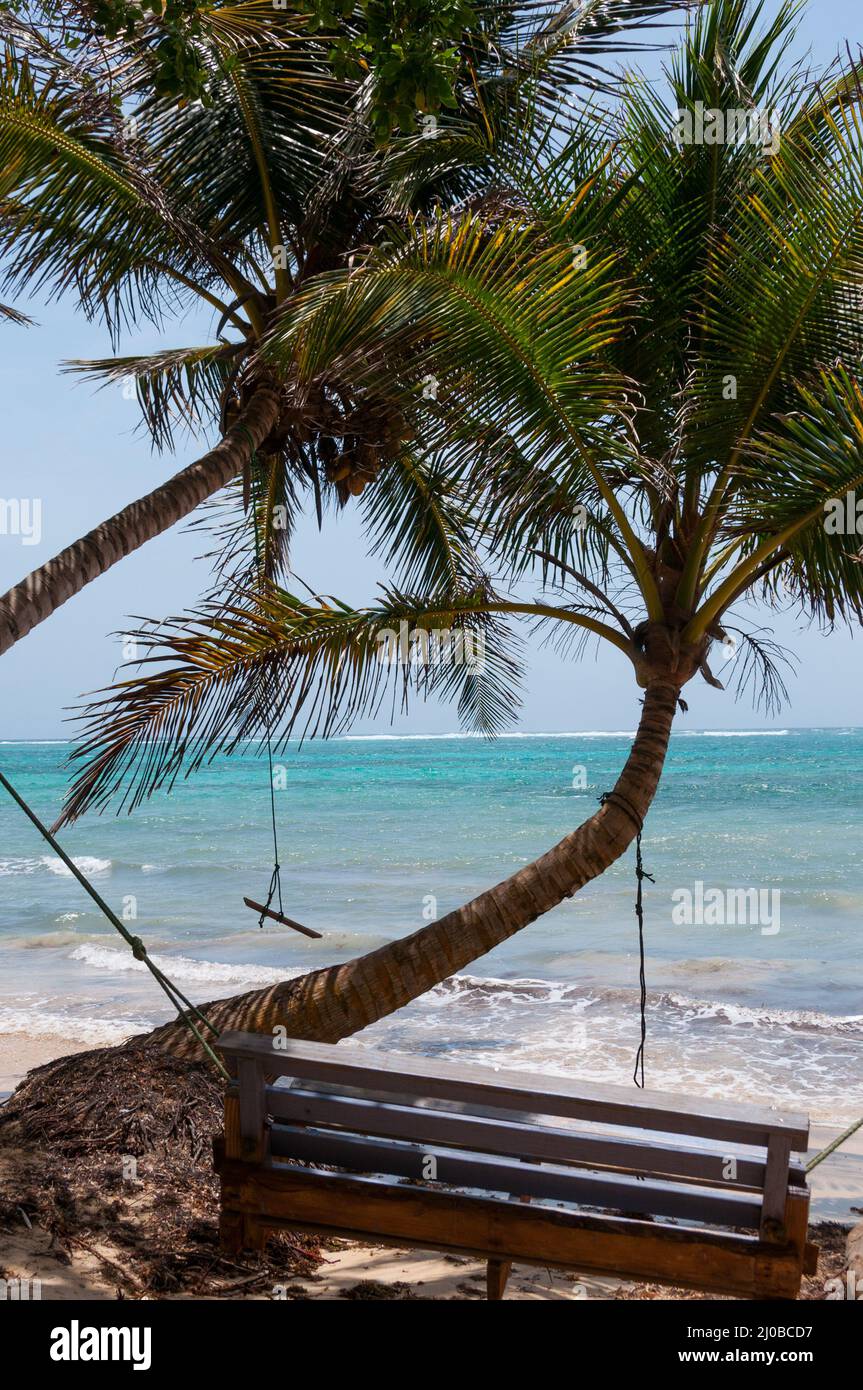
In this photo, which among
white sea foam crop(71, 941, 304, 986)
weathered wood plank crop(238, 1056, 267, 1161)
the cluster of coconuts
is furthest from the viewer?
white sea foam crop(71, 941, 304, 986)

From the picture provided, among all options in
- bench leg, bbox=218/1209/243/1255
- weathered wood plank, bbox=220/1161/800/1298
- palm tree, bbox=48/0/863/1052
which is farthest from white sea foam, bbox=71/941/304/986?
weathered wood plank, bbox=220/1161/800/1298

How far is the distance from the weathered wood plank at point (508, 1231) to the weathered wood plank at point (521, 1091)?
31cm

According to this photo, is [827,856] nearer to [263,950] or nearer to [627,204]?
[263,950]

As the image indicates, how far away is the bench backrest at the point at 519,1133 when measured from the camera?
3057mm

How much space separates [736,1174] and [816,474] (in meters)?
2.79

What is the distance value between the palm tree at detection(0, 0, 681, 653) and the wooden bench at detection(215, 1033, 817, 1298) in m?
2.42

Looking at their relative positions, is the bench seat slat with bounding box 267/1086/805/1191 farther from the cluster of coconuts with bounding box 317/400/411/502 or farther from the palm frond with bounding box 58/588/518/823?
the cluster of coconuts with bounding box 317/400/411/502

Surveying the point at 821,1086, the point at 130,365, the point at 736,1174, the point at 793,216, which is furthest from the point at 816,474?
the point at 821,1086

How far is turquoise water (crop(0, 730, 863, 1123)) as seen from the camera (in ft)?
33.3

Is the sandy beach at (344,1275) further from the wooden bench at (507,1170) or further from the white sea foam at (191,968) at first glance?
the white sea foam at (191,968)

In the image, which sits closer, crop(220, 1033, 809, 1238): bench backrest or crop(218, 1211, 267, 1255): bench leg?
crop(220, 1033, 809, 1238): bench backrest

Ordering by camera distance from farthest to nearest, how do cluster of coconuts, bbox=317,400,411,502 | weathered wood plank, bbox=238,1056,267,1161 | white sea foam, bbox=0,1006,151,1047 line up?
white sea foam, bbox=0,1006,151,1047
cluster of coconuts, bbox=317,400,411,502
weathered wood plank, bbox=238,1056,267,1161

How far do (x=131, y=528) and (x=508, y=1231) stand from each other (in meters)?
3.31
